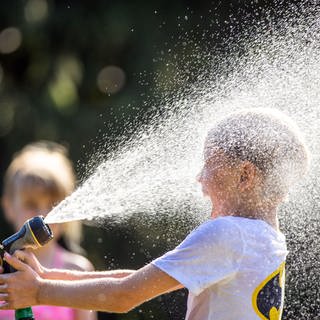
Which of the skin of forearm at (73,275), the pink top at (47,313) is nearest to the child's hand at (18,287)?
the skin of forearm at (73,275)

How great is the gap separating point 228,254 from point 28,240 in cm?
57

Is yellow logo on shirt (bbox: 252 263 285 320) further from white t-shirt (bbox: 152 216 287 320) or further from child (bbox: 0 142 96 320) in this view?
child (bbox: 0 142 96 320)

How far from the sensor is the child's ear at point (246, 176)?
2504mm

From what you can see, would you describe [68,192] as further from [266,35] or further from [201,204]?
[266,35]

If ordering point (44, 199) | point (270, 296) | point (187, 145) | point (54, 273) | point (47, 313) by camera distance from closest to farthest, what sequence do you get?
point (270, 296) → point (54, 273) → point (187, 145) → point (47, 313) → point (44, 199)

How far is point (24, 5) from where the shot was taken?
653 cm

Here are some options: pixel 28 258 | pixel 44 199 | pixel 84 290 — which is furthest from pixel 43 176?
pixel 84 290

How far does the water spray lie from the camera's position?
7.82ft

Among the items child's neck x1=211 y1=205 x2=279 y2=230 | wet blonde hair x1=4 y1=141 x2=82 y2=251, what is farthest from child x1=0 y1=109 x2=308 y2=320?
wet blonde hair x1=4 y1=141 x2=82 y2=251

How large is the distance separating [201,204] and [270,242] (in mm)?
769

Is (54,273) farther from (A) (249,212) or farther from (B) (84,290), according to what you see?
(A) (249,212)

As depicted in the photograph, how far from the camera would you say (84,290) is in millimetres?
2375

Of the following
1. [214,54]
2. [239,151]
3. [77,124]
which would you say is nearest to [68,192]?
[239,151]

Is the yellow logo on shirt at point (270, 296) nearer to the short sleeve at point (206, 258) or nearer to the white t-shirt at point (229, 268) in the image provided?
the white t-shirt at point (229, 268)
